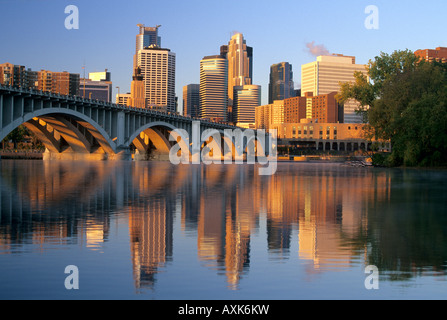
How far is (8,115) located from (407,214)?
2506 inches

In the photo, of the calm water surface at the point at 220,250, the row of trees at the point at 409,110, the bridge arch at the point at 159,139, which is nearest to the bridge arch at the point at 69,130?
the bridge arch at the point at 159,139

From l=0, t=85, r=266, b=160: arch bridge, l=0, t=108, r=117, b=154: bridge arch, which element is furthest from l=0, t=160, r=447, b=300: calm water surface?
l=0, t=108, r=117, b=154: bridge arch

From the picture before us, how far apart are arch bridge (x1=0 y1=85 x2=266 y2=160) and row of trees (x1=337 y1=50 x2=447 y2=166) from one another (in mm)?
48959

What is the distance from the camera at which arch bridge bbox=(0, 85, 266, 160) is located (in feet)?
244

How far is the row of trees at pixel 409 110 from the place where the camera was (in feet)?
213

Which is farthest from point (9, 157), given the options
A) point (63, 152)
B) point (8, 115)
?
point (8, 115)

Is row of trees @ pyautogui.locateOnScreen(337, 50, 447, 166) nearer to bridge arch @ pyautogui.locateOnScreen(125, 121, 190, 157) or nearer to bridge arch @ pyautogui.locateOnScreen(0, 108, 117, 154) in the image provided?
bridge arch @ pyautogui.locateOnScreen(0, 108, 117, 154)

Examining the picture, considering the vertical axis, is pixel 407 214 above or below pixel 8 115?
below

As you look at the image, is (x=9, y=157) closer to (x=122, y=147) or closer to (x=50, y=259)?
(x=122, y=147)

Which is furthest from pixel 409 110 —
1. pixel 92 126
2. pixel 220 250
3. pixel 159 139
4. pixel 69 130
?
pixel 159 139

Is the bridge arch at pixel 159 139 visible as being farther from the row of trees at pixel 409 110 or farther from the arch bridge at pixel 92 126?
the row of trees at pixel 409 110

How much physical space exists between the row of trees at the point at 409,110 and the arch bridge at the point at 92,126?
49.0m

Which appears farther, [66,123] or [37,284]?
[66,123]
